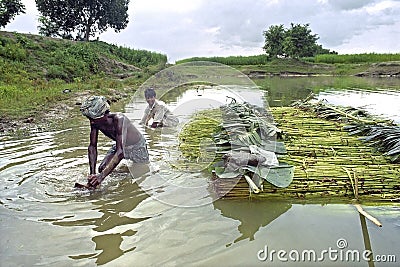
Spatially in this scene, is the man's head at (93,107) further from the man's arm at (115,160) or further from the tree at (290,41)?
the tree at (290,41)

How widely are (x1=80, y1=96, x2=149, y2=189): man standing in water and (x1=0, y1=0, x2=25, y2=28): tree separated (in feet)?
58.6

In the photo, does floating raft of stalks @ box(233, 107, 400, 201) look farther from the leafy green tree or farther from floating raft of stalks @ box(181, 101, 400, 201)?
the leafy green tree

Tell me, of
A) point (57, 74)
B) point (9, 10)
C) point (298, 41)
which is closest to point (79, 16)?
point (9, 10)

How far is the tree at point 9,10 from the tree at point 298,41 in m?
24.3

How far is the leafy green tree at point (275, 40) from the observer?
36.3 meters

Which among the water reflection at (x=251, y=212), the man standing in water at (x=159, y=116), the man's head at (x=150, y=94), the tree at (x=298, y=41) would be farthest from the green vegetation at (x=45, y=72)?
the tree at (x=298, y=41)

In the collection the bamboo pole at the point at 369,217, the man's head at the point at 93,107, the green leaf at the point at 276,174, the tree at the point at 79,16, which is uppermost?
the tree at the point at 79,16

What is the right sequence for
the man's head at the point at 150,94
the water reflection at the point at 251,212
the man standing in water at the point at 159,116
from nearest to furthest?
the water reflection at the point at 251,212 < the man's head at the point at 150,94 < the man standing in water at the point at 159,116

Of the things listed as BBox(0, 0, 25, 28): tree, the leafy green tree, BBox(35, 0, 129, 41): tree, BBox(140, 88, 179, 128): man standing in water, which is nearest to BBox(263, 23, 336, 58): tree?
the leafy green tree

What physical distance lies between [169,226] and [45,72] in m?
13.2

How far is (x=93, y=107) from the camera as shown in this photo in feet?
10.4

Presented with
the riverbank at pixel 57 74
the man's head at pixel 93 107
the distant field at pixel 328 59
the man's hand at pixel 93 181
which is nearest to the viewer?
the man's head at pixel 93 107

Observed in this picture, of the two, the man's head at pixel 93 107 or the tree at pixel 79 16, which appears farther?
the tree at pixel 79 16

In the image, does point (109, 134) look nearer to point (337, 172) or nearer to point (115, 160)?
point (115, 160)
